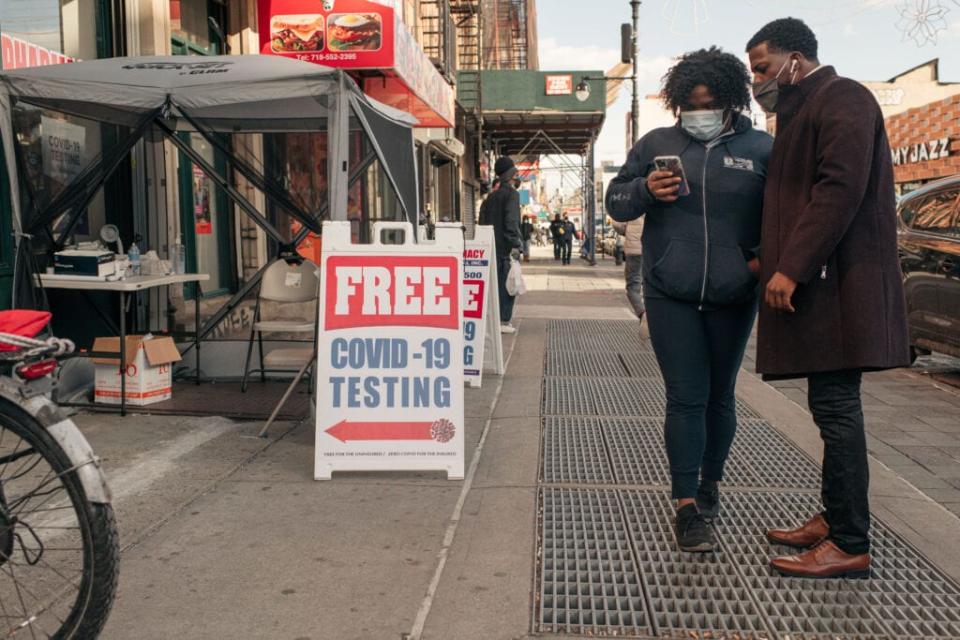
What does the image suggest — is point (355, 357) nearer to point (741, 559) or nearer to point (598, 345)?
point (741, 559)

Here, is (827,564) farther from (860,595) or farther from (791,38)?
(791,38)

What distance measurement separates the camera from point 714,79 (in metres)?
3.79

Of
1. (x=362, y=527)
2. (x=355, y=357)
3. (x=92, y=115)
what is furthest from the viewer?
(x=92, y=115)

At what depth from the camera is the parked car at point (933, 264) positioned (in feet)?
25.9

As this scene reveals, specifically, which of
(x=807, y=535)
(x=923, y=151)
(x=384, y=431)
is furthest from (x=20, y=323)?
(x=923, y=151)

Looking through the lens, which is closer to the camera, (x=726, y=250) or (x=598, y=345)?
(x=726, y=250)

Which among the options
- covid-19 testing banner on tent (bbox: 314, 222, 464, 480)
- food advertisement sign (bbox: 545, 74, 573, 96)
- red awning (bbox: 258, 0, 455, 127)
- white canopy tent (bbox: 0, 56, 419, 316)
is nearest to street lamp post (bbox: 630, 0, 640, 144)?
food advertisement sign (bbox: 545, 74, 573, 96)

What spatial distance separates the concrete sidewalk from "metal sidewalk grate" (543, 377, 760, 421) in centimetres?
22

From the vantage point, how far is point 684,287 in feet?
12.4

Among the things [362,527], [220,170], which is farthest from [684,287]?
[220,170]

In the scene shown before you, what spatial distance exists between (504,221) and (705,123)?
23.3ft

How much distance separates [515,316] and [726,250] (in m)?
9.39

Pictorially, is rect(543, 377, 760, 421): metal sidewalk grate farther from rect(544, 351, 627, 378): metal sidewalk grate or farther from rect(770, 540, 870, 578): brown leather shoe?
rect(770, 540, 870, 578): brown leather shoe

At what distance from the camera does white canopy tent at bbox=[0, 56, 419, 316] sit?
6.11 meters
